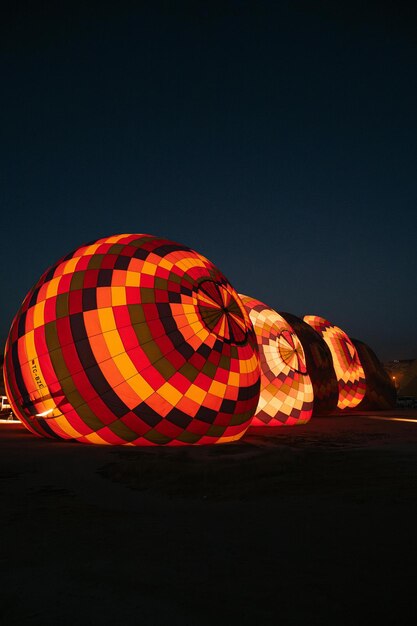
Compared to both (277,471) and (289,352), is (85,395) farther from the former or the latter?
(289,352)

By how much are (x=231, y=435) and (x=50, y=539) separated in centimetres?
628

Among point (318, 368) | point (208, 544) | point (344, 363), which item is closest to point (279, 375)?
point (318, 368)

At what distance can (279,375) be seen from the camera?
43.3ft

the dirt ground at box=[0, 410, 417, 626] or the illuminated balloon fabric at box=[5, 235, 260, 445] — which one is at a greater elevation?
the illuminated balloon fabric at box=[5, 235, 260, 445]

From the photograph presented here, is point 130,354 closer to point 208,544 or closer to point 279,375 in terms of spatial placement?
point 208,544

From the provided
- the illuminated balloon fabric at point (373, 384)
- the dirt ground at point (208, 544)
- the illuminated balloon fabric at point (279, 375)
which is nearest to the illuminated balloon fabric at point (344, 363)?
the illuminated balloon fabric at point (373, 384)

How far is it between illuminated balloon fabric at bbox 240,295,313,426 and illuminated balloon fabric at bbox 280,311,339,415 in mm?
1921

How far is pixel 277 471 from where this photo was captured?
547 centimetres

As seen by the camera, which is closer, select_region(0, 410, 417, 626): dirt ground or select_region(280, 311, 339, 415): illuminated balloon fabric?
select_region(0, 410, 417, 626): dirt ground

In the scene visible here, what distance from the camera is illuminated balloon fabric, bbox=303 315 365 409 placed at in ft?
65.0

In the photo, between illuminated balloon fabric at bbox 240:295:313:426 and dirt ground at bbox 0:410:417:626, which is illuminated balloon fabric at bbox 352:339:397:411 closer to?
illuminated balloon fabric at bbox 240:295:313:426

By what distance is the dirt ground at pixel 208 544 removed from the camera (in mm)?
2018

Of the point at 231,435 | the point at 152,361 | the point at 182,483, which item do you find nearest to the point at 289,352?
the point at 231,435

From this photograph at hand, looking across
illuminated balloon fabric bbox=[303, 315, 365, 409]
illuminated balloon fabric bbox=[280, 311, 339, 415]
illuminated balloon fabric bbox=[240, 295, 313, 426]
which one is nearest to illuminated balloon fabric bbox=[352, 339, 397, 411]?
illuminated balloon fabric bbox=[303, 315, 365, 409]
